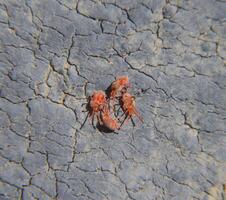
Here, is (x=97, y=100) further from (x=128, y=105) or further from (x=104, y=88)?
(x=128, y=105)

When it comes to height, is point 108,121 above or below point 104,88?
below

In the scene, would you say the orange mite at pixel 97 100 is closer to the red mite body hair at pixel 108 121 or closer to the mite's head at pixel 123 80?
the red mite body hair at pixel 108 121

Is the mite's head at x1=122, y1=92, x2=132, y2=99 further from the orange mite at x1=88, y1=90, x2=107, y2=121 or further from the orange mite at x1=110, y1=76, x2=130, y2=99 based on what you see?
the orange mite at x1=88, y1=90, x2=107, y2=121

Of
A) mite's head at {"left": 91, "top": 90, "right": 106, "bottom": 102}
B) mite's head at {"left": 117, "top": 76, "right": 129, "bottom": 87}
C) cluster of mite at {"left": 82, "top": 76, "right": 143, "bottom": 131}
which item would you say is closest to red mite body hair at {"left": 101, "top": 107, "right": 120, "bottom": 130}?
cluster of mite at {"left": 82, "top": 76, "right": 143, "bottom": 131}

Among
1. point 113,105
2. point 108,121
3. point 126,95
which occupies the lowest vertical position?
point 108,121

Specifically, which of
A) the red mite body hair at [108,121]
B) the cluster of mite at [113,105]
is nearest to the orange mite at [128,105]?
the cluster of mite at [113,105]

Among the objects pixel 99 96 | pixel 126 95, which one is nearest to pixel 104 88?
pixel 99 96
